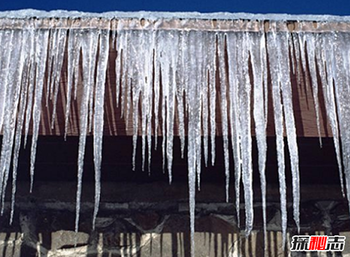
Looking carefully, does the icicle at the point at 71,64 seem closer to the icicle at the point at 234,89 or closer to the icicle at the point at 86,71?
the icicle at the point at 86,71

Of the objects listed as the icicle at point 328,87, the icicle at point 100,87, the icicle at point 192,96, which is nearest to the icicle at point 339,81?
the icicle at point 328,87

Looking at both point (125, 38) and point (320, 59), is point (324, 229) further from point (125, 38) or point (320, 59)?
point (125, 38)

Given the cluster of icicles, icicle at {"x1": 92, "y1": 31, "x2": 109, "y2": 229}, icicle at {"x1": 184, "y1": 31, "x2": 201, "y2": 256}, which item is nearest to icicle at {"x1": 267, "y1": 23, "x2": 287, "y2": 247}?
the cluster of icicles

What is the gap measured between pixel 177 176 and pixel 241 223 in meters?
0.39

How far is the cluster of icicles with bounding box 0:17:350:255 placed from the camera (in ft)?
6.27

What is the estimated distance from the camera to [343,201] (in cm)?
282

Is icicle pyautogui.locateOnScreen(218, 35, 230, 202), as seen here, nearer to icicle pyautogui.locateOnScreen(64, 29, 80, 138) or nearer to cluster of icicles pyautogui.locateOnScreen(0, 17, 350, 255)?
cluster of icicles pyautogui.locateOnScreen(0, 17, 350, 255)

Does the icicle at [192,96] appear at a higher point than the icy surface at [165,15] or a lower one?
lower

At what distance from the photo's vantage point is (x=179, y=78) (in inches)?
76.6

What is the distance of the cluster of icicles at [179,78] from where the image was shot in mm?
1912

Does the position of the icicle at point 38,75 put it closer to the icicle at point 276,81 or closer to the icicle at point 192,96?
the icicle at point 192,96

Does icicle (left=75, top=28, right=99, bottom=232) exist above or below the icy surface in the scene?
below

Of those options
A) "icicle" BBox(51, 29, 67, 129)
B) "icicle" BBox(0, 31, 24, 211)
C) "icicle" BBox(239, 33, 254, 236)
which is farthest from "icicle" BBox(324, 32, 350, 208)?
"icicle" BBox(0, 31, 24, 211)

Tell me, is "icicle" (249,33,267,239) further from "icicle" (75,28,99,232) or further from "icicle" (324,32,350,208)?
"icicle" (75,28,99,232)
